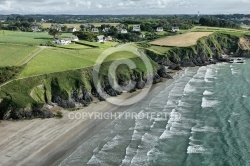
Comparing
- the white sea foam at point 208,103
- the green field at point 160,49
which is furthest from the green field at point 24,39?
the white sea foam at point 208,103

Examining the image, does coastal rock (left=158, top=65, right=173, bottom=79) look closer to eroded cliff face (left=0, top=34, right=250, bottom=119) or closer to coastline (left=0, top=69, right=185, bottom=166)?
eroded cliff face (left=0, top=34, right=250, bottom=119)

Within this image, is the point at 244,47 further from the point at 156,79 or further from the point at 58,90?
the point at 58,90

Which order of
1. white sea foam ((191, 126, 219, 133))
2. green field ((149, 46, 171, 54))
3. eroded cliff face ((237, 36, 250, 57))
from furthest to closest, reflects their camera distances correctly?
eroded cliff face ((237, 36, 250, 57)) → green field ((149, 46, 171, 54)) → white sea foam ((191, 126, 219, 133))

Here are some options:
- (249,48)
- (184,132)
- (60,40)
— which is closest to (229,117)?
(184,132)

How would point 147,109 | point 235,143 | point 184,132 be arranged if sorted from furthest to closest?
point 147,109 → point 184,132 → point 235,143

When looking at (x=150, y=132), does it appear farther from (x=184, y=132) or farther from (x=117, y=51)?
(x=117, y=51)

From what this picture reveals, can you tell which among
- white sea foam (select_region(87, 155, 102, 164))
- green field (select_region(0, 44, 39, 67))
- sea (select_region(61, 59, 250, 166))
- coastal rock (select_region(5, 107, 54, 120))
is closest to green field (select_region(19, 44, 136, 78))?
green field (select_region(0, 44, 39, 67))
